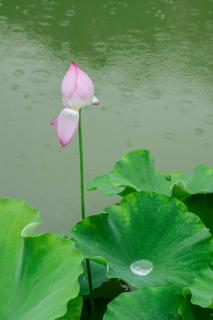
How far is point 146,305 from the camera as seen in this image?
1015 millimetres

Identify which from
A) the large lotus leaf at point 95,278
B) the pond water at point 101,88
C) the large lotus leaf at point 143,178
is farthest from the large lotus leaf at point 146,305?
the pond water at point 101,88

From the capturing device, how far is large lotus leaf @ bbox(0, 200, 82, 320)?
920 mm

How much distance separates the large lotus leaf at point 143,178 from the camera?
1369 mm

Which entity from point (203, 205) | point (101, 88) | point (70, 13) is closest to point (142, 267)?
point (203, 205)

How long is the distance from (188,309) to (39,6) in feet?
6.93

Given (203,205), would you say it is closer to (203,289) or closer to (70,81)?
(203,289)

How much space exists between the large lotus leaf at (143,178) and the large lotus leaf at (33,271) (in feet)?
1.20

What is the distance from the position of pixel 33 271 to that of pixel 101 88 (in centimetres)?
123

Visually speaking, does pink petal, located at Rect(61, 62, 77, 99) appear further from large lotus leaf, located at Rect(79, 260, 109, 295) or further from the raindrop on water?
the raindrop on water

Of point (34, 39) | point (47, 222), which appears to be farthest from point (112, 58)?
point (47, 222)

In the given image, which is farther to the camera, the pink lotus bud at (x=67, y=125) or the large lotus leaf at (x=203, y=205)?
the large lotus leaf at (x=203, y=205)

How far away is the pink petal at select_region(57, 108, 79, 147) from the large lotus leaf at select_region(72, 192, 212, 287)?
0.21 m

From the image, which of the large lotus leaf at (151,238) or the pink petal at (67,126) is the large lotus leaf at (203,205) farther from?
the pink petal at (67,126)

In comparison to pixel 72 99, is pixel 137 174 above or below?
below
